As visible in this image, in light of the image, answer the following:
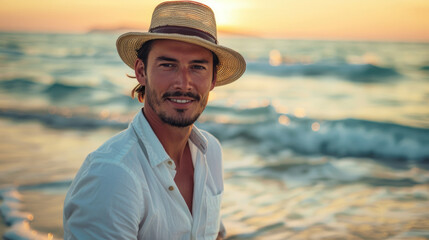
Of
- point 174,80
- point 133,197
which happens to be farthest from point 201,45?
point 133,197

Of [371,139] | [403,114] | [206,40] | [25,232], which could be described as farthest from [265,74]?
[206,40]

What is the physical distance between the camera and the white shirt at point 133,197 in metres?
2.13

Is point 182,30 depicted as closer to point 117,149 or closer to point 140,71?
point 140,71

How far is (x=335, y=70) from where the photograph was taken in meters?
23.2

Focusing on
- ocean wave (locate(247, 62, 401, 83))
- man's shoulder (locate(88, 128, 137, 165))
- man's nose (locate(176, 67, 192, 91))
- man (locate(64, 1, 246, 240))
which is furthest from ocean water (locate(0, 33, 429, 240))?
man's nose (locate(176, 67, 192, 91))

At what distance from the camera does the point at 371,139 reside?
34.5 feet

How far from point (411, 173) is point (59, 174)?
551 centimetres

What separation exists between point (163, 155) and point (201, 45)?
2.17ft

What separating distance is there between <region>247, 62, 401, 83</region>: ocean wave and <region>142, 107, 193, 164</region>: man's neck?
18.8m

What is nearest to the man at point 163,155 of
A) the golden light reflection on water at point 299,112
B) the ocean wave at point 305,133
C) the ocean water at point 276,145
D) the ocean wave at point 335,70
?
the ocean water at point 276,145

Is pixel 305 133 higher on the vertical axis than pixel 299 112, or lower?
lower

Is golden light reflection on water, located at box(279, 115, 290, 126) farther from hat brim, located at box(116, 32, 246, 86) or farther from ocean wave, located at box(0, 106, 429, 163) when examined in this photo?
hat brim, located at box(116, 32, 246, 86)

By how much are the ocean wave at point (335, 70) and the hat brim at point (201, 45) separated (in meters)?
18.3

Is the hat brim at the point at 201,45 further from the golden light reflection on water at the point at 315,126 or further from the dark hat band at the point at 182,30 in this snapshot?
the golden light reflection on water at the point at 315,126
